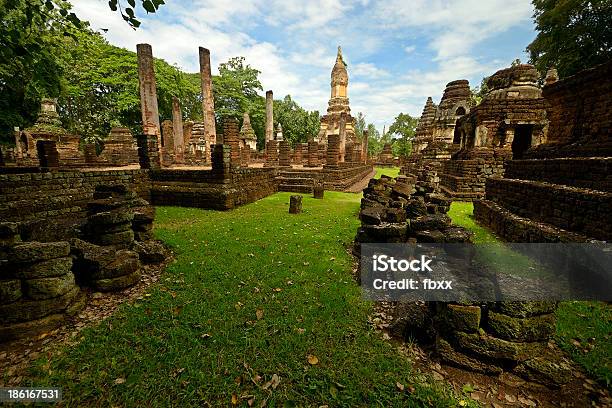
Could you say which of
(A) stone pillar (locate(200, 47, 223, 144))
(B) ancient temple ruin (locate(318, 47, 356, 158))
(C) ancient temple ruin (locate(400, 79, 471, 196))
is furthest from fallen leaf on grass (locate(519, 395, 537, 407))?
(B) ancient temple ruin (locate(318, 47, 356, 158))

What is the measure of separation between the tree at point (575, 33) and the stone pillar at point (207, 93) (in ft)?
78.6

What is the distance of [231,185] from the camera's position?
9727 millimetres

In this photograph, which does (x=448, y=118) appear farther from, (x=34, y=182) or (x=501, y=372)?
(x=34, y=182)

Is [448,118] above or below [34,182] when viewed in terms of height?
above

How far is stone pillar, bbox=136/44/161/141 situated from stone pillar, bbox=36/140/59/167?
10.7 feet

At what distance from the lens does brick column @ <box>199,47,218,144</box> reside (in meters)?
13.3

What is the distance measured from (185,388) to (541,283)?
3.66m

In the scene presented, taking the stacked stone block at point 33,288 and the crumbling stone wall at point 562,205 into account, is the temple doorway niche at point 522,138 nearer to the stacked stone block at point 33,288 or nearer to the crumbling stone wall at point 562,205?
the crumbling stone wall at point 562,205

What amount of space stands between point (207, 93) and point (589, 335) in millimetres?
15818

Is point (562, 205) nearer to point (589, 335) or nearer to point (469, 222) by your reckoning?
point (469, 222)

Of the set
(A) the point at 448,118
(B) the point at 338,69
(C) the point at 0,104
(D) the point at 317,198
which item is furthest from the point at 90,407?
(B) the point at 338,69

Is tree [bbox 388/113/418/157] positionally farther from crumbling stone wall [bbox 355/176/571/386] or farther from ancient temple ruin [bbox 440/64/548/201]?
crumbling stone wall [bbox 355/176/571/386]

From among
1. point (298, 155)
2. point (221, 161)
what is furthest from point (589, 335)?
point (298, 155)
